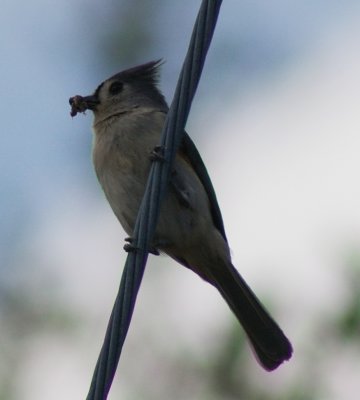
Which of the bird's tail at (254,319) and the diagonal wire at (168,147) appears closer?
the diagonal wire at (168,147)

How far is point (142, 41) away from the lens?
36.0ft

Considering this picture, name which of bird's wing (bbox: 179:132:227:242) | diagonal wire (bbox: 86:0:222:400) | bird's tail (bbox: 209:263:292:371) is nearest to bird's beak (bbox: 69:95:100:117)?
bird's wing (bbox: 179:132:227:242)

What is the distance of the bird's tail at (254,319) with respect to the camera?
596cm

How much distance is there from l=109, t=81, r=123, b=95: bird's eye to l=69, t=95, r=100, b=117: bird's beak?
12 cm

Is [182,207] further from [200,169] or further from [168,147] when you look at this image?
[168,147]

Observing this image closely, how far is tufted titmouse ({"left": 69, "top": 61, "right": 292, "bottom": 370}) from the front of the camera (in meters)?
5.74

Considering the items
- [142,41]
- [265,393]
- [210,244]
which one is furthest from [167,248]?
[142,41]

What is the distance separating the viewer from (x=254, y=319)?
237 inches

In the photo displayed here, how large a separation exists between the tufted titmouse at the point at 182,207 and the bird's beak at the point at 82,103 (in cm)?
28

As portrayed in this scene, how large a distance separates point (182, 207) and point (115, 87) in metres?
1.24

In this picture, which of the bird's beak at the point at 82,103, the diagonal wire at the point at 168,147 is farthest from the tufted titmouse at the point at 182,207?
the diagonal wire at the point at 168,147

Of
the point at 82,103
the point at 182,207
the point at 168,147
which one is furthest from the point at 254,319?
the point at 168,147

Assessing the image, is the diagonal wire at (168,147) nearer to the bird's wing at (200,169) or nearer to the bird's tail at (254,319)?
the bird's wing at (200,169)

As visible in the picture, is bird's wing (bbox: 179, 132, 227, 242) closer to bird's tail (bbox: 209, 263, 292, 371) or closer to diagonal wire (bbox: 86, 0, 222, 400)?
bird's tail (bbox: 209, 263, 292, 371)
